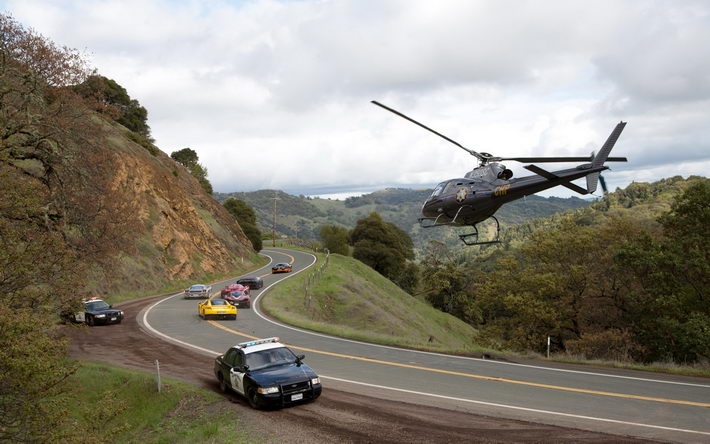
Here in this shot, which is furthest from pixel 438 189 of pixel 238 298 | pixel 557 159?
pixel 238 298

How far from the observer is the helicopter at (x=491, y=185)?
16.8m

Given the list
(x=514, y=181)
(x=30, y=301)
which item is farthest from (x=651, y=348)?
(x=30, y=301)

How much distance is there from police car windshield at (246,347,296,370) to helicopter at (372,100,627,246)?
7.45 metres

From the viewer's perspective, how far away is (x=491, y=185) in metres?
18.7

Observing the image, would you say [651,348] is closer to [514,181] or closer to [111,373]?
[514,181]

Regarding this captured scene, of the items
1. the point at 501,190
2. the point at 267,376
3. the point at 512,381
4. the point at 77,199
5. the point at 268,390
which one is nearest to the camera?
the point at 268,390

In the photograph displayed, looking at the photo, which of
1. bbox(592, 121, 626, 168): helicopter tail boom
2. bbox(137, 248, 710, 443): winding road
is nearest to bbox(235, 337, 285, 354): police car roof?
bbox(137, 248, 710, 443): winding road

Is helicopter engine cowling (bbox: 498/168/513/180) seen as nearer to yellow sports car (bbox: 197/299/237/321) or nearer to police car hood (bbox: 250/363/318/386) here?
police car hood (bbox: 250/363/318/386)

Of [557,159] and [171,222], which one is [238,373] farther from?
[171,222]

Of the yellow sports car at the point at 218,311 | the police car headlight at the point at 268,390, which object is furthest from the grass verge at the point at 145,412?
the yellow sports car at the point at 218,311

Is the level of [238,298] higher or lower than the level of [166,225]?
lower

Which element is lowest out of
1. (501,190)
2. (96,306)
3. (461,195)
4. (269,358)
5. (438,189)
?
(96,306)

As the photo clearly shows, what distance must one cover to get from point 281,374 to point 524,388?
6.85 m

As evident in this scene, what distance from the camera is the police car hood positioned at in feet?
41.9
